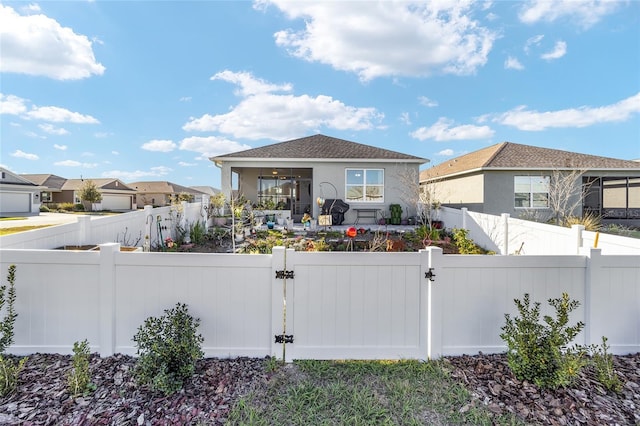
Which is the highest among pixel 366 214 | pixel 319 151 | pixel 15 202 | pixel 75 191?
pixel 319 151

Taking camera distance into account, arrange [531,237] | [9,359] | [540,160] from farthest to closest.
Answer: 1. [540,160]
2. [531,237]
3. [9,359]

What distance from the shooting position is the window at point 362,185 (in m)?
14.0

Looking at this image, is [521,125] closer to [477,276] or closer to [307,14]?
[307,14]

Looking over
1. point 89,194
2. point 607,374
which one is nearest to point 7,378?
point 607,374

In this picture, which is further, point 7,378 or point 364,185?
point 364,185

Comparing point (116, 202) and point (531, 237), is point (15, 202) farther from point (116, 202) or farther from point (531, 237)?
point (531, 237)

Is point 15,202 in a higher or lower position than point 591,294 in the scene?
Answer: higher

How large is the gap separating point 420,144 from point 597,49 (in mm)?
8057

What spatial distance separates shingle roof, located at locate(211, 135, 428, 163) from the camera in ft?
44.9

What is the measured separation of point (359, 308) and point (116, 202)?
47.1m

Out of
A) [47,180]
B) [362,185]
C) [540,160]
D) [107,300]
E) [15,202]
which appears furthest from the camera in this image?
[47,180]

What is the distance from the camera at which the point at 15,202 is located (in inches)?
991

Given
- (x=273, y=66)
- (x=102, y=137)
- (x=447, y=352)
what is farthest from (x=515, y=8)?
(x=102, y=137)

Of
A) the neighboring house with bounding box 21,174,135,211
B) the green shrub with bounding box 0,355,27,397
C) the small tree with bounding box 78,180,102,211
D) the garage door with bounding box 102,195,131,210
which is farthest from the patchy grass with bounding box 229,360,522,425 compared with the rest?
the garage door with bounding box 102,195,131,210
